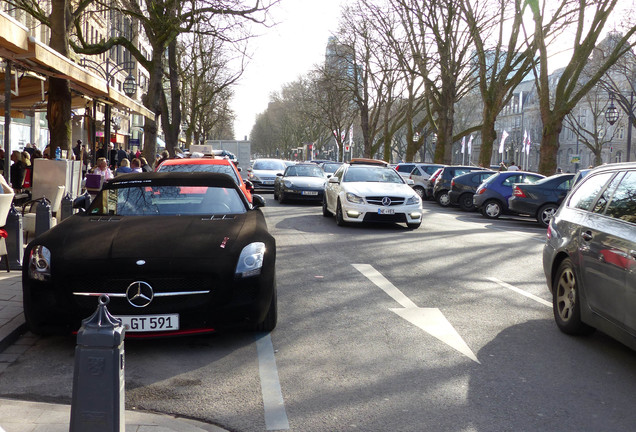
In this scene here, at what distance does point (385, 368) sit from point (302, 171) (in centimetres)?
2028

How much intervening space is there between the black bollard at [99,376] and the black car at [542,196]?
1827 cm

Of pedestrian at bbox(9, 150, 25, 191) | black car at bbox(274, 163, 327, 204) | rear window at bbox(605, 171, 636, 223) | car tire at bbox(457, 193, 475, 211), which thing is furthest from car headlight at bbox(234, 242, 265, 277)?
car tire at bbox(457, 193, 475, 211)

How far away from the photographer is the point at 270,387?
487 cm

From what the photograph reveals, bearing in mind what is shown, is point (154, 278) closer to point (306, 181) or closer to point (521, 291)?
point (521, 291)

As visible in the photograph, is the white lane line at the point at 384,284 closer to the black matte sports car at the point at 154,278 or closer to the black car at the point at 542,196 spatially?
the black matte sports car at the point at 154,278

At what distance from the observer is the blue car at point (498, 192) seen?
22.6 meters

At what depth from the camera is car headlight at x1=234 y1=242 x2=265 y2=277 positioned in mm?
5781

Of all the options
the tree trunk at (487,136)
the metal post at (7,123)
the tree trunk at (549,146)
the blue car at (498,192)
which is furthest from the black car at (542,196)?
A: the metal post at (7,123)

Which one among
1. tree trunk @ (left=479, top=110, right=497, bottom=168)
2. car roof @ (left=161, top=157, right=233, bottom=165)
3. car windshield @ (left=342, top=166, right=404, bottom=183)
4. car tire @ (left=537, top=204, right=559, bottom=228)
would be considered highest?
tree trunk @ (left=479, top=110, right=497, bottom=168)

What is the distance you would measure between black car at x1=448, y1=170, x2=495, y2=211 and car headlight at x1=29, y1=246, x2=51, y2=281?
72.3ft

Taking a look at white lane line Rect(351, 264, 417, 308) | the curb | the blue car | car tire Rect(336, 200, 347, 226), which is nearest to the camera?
the curb

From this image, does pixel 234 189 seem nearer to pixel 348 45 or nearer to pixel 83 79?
pixel 83 79

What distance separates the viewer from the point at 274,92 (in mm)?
109875

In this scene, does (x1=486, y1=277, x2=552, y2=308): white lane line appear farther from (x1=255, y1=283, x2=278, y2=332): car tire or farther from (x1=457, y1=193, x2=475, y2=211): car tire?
(x1=457, y1=193, x2=475, y2=211): car tire
